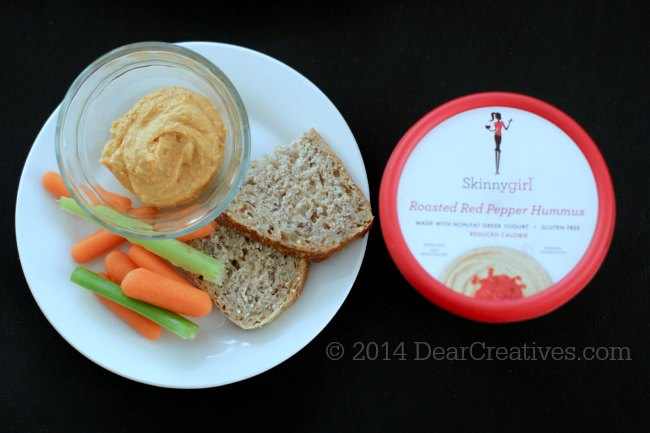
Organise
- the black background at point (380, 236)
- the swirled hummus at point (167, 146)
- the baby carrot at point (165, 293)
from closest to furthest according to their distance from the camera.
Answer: the swirled hummus at point (167, 146), the baby carrot at point (165, 293), the black background at point (380, 236)

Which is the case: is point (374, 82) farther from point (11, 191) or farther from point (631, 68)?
point (11, 191)

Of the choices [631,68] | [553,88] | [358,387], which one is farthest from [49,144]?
[631,68]

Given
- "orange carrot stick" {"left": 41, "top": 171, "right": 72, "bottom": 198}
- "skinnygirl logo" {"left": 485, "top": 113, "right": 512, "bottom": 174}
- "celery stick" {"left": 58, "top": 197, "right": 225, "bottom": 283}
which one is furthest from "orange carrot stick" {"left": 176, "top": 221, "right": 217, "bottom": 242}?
"skinnygirl logo" {"left": 485, "top": 113, "right": 512, "bottom": 174}

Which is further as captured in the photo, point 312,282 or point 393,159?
point 312,282

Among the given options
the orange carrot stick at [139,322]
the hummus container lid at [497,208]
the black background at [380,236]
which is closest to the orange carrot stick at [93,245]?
the orange carrot stick at [139,322]

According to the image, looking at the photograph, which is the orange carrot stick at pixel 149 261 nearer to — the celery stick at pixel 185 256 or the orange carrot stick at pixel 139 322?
the celery stick at pixel 185 256

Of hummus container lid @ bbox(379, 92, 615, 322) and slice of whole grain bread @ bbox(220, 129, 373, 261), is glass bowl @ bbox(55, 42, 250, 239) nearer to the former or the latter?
slice of whole grain bread @ bbox(220, 129, 373, 261)
